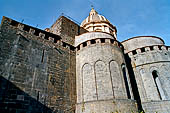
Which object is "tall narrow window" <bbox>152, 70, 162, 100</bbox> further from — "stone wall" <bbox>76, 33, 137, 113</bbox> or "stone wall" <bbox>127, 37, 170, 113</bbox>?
"stone wall" <bbox>76, 33, 137, 113</bbox>

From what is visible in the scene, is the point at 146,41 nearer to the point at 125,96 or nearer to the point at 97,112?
the point at 125,96

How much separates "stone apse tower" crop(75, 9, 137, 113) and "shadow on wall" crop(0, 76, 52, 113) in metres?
3.46

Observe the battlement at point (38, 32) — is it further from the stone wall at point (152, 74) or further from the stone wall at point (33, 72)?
the stone wall at point (152, 74)

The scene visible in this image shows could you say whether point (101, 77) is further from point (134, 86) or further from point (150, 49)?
point (150, 49)

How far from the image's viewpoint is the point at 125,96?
10484 mm

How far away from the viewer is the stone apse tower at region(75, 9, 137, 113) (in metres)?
9.78

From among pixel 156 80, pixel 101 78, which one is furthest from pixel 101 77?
pixel 156 80

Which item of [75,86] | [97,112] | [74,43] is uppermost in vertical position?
[74,43]

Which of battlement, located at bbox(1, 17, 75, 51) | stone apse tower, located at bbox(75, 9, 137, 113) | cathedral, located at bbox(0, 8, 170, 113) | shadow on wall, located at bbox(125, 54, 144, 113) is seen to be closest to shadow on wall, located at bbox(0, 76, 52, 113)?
cathedral, located at bbox(0, 8, 170, 113)

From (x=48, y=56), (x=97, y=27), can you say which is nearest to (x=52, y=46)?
(x=48, y=56)

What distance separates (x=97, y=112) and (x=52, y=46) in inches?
261

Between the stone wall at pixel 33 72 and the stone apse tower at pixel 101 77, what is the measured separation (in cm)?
105

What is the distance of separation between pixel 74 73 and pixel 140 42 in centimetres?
883

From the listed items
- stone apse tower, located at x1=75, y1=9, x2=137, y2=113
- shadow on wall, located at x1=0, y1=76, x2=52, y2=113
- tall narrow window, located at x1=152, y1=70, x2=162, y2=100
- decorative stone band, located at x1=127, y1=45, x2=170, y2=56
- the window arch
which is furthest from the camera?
decorative stone band, located at x1=127, y1=45, x2=170, y2=56
